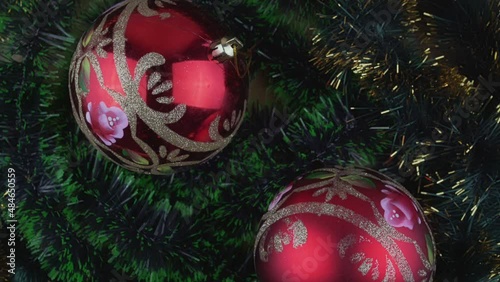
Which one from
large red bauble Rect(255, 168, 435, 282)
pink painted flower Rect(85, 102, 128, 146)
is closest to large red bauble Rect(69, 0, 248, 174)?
pink painted flower Rect(85, 102, 128, 146)

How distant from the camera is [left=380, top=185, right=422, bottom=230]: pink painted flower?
542 millimetres

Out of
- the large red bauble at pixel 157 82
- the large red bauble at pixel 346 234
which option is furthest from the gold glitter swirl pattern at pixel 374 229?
the large red bauble at pixel 157 82

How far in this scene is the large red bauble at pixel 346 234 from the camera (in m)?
0.52

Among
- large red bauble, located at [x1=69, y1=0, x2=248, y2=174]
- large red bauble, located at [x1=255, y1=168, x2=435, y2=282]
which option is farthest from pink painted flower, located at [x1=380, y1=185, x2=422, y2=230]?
large red bauble, located at [x1=69, y1=0, x2=248, y2=174]

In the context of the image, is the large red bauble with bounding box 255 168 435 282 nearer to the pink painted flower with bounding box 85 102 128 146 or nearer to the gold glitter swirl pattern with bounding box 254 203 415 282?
the gold glitter swirl pattern with bounding box 254 203 415 282

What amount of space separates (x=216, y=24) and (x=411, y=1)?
0.23 m

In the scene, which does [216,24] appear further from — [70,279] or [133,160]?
[70,279]

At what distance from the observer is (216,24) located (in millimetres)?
573

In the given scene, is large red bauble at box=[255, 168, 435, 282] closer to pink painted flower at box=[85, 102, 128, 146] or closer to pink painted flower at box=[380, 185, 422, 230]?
pink painted flower at box=[380, 185, 422, 230]

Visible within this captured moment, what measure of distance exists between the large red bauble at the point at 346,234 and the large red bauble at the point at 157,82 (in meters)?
0.11

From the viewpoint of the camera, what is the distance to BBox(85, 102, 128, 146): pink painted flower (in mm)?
542

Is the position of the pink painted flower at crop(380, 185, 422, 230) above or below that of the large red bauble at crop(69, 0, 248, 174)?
below

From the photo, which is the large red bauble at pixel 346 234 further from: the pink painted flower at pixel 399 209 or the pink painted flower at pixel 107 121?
the pink painted flower at pixel 107 121

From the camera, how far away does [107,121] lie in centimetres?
55
